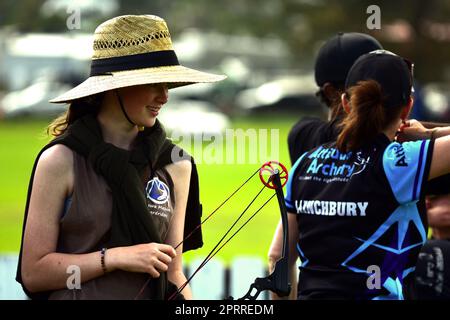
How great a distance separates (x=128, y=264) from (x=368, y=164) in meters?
0.97

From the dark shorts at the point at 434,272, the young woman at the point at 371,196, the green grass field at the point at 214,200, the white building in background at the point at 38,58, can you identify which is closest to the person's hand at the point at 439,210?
the dark shorts at the point at 434,272

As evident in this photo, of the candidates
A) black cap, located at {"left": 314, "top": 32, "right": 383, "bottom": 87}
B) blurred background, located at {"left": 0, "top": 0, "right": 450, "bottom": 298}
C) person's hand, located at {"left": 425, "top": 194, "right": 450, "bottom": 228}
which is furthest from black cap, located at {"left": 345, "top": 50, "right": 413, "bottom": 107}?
blurred background, located at {"left": 0, "top": 0, "right": 450, "bottom": 298}

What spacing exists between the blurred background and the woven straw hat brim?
42.6 feet

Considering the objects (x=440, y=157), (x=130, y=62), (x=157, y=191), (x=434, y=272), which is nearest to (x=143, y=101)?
(x=130, y=62)

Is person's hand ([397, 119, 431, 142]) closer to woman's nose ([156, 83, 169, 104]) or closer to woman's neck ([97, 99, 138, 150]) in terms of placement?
woman's nose ([156, 83, 169, 104])

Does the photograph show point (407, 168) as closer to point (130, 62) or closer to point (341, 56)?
point (130, 62)

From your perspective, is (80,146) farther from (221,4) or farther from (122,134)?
(221,4)

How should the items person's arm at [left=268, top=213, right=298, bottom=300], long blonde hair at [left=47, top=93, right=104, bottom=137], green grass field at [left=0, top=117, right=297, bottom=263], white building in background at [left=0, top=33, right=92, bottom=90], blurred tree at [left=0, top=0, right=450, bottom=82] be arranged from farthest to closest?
white building in background at [left=0, top=33, right=92, bottom=90] < blurred tree at [left=0, top=0, right=450, bottom=82] < green grass field at [left=0, top=117, right=297, bottom=263] < person's arm at [left=268, top=213, right=298, bottom=300] < long blonde hair at [left=47, top=93, right=104, bottom=137]

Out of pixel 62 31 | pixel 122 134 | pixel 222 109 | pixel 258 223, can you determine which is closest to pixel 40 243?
pixel 122 134

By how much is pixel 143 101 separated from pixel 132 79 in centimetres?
10

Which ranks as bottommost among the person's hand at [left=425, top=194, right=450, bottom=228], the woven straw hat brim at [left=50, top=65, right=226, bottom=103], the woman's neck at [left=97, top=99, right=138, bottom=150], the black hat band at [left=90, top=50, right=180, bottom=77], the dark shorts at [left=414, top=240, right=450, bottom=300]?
the dark shorts at [left=414, top=240, right=450, bottom=300]

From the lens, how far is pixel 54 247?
3705mm

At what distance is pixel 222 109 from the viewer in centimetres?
4644

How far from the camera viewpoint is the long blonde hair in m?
3.93
